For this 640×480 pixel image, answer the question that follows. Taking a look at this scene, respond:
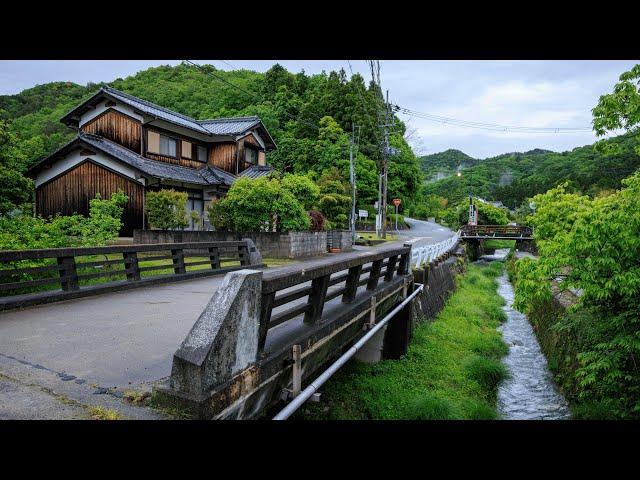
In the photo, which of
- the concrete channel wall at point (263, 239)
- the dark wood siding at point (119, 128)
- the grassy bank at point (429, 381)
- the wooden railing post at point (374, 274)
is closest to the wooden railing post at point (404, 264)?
the grassy bank at point (429, 381)

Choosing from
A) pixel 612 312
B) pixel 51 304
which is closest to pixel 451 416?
pixel 612 312

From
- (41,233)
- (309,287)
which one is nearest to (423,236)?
(41,233)

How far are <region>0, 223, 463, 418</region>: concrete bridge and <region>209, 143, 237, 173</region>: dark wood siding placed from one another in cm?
1955

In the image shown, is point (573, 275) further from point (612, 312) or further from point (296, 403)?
point (296, 403)

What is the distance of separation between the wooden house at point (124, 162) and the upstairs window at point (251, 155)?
3080mm

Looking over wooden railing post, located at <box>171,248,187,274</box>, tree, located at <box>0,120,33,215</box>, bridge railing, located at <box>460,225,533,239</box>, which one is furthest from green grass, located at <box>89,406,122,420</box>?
bridge railing, located at <box>460,225,533,239</box>

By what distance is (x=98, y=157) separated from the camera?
2144cm

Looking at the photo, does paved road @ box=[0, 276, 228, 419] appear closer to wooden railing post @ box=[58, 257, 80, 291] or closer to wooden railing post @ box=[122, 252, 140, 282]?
wooden railing post @ box=[58, 257, 80, 291]

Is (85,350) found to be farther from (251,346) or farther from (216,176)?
(216,176)

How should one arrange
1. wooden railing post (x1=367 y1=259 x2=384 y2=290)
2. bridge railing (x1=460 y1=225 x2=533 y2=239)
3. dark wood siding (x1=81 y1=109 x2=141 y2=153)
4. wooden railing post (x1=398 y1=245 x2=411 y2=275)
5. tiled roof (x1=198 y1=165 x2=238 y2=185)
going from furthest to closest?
1. bridge railing (x1=460 y1=225 x2=533 y2=239)
2. tiled roof (x1=198 y1=165 x2=238 y2=185)
3. dark wood siding (x1=81 y1=109 x2=141 y2=153)
4. wooden railing post (x1=398 y1=245 x2=411 y2=275)
5. wooden railing post (x1=367 y1=259 x2=384 y2=290)

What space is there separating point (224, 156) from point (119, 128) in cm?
630

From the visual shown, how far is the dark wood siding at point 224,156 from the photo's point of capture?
2681 centimetres

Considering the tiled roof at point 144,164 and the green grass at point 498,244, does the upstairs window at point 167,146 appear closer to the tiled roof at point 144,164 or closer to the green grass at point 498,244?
the tiled roof at point 144,164

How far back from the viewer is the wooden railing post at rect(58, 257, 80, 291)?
273 inches
